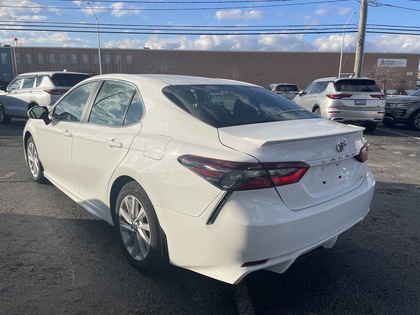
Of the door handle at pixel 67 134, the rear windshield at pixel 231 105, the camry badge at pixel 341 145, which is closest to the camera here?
the camry badge at pixel 341 145

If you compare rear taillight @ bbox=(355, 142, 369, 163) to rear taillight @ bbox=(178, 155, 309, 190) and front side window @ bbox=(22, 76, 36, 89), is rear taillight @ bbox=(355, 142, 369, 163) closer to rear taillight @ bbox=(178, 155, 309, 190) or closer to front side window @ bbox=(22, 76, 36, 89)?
rear taillight @ bbox=(178, 155, 309, 190)

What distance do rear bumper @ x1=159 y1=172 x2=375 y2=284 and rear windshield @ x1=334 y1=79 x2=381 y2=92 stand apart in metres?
8.97

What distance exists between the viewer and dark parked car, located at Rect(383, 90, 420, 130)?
11.8 metres

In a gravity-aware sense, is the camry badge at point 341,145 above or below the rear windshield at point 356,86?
below

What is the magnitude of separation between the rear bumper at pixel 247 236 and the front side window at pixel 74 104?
6.54 ft

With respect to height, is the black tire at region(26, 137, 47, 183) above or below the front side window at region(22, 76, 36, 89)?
below

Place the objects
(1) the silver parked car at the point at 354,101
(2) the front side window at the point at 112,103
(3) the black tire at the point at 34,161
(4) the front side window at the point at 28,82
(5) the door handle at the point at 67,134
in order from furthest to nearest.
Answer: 1. (4) the front side window at the point at 28,82
2. (1) the silver parked car at the point at 354,101
3. (3) the black tire at the point at 34,161
4. (5) the door handle at the point at 67,134
5. (2) the front side window at the point at 112,103

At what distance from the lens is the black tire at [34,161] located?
16.4 feet

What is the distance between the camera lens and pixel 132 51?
7119cm

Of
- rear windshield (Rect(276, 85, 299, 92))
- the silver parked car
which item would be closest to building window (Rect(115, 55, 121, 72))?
rear windshield (Rect(276, 85, 299, 92))

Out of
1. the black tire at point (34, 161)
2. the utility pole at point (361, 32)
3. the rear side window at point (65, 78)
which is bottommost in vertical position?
the black tire at point (34, 161)

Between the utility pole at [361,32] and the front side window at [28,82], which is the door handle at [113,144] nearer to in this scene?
the front side window at [28,82]

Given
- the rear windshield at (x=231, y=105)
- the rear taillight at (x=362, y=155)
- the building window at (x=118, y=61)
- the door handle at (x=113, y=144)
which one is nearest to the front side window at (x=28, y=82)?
the door handle at (x=113, y=144)

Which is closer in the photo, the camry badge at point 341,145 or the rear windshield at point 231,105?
the camry badge at point 341,145
